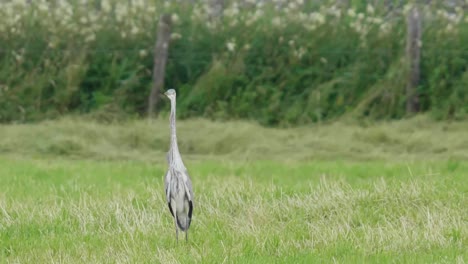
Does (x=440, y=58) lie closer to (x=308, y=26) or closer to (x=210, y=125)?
(x=308, y=26)

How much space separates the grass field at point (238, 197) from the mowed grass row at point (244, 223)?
0.05 feet

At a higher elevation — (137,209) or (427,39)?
(427,39)

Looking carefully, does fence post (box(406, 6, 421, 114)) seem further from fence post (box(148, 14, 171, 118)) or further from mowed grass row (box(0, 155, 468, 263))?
mowed grass row (box(0, 155, 468, 263))

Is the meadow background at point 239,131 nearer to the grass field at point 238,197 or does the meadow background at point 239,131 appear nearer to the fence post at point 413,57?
the grass field at point 238,197

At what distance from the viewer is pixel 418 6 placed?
18875 millimetres

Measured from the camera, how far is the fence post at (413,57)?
56.1 feet

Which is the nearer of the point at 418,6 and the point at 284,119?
the point at 284,119

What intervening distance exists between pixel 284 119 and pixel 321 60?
139 cm

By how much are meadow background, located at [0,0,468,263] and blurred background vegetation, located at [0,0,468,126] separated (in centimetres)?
3

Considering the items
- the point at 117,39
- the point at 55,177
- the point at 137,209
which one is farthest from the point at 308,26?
the point at 137,209

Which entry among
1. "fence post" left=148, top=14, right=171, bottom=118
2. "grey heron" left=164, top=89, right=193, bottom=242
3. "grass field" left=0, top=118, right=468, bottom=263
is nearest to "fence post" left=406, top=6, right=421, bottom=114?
"grass field" left=0, top=118, right=468, bottom=263

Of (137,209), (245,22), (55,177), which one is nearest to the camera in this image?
(137,209)

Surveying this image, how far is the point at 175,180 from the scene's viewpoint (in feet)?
22.2

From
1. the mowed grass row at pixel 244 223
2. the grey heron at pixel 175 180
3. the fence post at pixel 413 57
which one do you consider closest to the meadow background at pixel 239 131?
the mowed grass row at pixel 244 223
